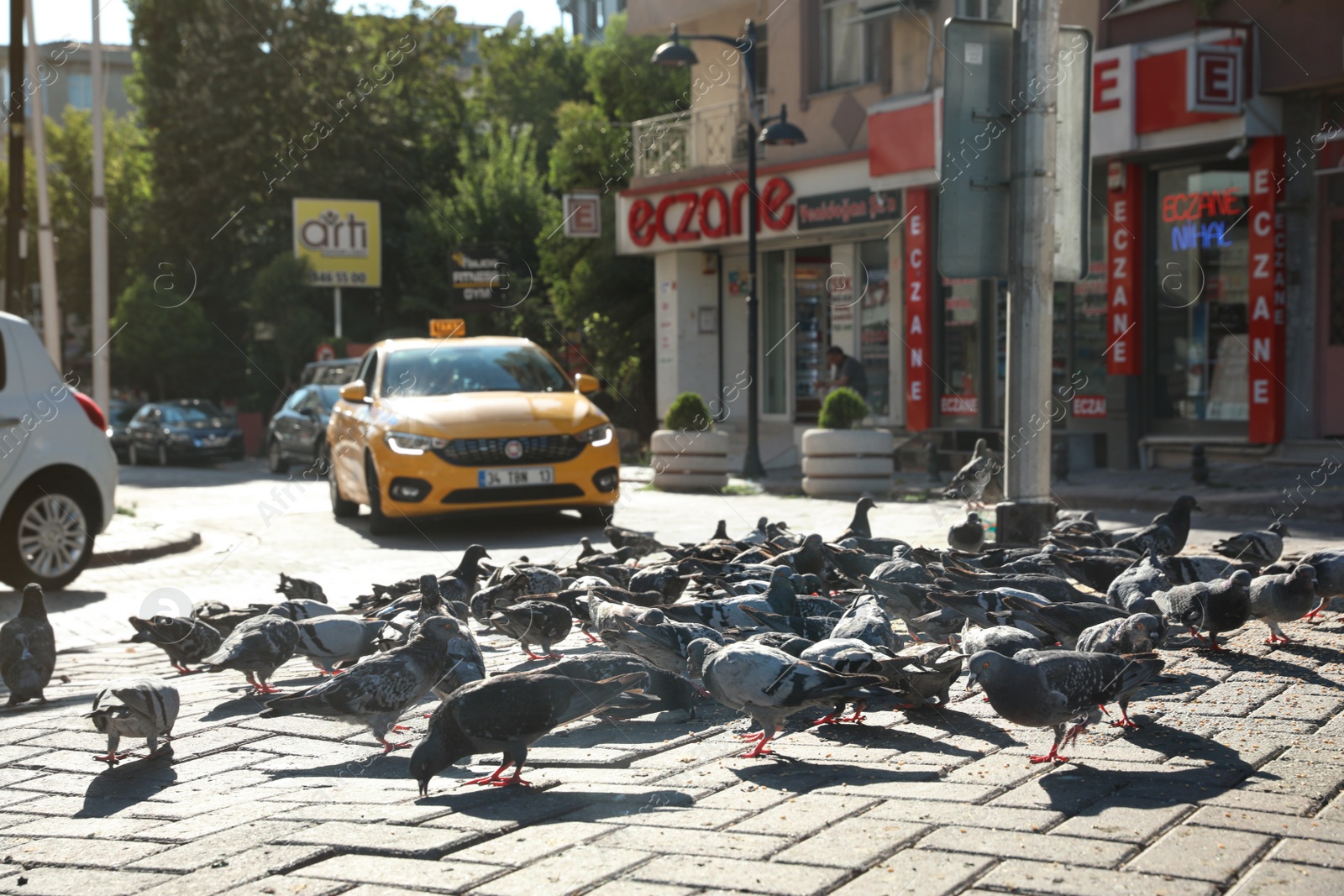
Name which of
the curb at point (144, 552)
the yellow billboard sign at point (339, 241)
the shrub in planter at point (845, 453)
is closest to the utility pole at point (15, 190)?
the curb at point (144, 552)

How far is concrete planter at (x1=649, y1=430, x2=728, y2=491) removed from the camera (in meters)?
16.9

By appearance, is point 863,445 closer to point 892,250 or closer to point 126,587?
point 892,250

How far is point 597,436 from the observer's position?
1252 cm

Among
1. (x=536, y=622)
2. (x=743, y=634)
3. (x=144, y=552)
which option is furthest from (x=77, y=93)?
(x=743, y=634)

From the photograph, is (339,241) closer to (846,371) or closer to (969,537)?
(846,371)

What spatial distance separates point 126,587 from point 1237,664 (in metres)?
7.91

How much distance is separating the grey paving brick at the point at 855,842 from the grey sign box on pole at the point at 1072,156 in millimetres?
5400

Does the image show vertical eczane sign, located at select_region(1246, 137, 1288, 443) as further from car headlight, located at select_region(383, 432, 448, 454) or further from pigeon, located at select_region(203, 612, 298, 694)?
pigeon, located at select_region(203, 612, 298, 694)

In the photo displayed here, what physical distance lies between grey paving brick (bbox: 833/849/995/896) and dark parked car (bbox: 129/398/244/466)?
101 feet

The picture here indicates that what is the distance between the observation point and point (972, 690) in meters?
5.43

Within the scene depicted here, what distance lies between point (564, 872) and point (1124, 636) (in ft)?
8.46

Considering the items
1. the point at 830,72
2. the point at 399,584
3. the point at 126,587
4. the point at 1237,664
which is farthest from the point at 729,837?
the point at 830,72

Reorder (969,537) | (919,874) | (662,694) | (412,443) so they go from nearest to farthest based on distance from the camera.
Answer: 1. (919,874)
2. (662,694)
3. (969,537)
4. (412,443)

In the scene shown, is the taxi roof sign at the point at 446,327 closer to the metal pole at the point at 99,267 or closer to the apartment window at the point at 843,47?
the metal pole at the point at 99,267
